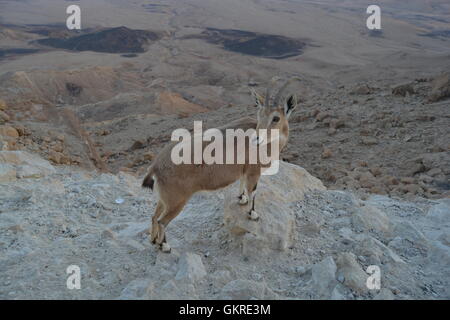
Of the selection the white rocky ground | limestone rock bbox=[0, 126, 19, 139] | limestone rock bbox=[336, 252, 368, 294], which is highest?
limestone rock bbox=[0, 126, 19, 139]

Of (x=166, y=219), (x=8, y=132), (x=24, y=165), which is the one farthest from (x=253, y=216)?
(x=8, y=132)

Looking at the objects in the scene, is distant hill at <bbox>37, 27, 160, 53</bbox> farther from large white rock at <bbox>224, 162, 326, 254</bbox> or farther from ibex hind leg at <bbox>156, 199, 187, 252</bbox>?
ibex hind leg at <bbox>156, 199, 187, 252</bbox>

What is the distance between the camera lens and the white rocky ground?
493 centimetres

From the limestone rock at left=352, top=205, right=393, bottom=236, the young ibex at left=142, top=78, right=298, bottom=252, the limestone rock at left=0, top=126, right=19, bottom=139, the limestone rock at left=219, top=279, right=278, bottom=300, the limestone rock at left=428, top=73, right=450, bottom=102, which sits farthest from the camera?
the limestone rock at left=428, top=73, right=450, bottom=102

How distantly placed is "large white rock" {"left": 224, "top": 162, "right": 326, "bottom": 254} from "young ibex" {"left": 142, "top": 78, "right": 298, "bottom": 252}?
0.17 metres

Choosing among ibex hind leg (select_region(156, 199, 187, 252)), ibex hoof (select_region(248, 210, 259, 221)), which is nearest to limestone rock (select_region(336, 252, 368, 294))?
ibex hoof (select_region(248, 210, 259, 221))

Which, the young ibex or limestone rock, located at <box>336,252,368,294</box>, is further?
the young ibex

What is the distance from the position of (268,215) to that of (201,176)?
135 centimetres

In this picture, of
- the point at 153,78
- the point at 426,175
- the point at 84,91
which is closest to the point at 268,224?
the point at 426,175

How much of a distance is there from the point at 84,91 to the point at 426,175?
3346 centimetres

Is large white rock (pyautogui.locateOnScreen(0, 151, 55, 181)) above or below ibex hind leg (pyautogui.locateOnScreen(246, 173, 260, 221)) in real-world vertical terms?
below

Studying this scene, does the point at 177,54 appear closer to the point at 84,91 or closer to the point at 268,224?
the point at 84,91

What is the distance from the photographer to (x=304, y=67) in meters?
50.7

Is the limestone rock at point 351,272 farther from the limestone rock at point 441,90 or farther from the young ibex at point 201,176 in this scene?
the limestone rock at point 441,90
